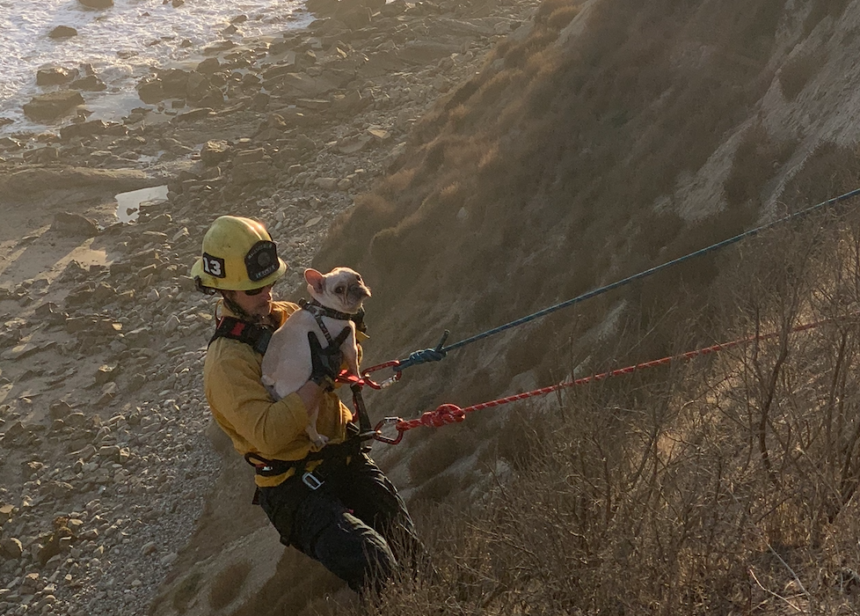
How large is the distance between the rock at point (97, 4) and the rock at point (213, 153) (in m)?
24.4

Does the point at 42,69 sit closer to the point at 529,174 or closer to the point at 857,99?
the point at 529,174

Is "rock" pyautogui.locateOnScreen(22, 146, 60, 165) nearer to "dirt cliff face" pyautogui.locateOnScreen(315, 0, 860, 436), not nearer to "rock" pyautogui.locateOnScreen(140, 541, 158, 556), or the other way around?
"dirt cliff face" pyautogui.locateOnScreen(315, 0, 860, 436)

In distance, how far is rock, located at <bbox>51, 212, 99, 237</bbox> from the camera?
23.5 m

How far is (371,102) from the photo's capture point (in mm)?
28141

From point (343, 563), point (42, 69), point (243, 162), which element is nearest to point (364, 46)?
point (243, 162)

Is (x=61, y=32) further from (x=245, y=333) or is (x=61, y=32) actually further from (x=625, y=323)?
(x=245, y=333)

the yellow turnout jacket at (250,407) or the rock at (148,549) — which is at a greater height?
the yellow turnout jacket at (250,407)

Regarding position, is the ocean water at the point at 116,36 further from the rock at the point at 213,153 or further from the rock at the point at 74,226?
the rock at the point at 74,226

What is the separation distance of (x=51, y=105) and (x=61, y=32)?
10856 mm

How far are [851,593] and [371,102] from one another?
26767mm

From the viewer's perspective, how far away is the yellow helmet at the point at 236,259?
14.2ft

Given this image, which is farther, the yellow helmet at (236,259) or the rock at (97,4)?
the rock at (97,4)

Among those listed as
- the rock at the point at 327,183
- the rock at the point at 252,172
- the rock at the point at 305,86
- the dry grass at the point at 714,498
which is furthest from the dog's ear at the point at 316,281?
the rock at the point at 305,86

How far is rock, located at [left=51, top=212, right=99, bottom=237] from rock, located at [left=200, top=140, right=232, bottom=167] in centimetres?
415
